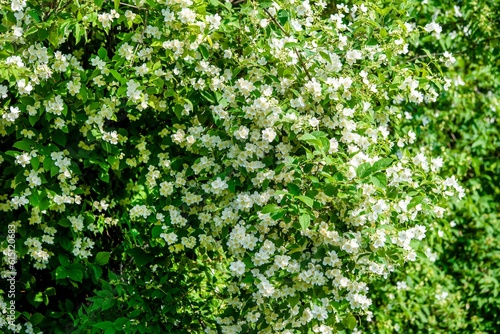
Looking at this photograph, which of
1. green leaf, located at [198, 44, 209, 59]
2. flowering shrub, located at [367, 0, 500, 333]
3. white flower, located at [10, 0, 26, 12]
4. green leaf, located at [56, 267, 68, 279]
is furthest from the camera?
flowering shrub, located at [367, 0, 500, 333]

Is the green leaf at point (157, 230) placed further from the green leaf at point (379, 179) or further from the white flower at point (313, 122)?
the green leaf at point (379, 179)

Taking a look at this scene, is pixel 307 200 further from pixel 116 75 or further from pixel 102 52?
pixel 102 52

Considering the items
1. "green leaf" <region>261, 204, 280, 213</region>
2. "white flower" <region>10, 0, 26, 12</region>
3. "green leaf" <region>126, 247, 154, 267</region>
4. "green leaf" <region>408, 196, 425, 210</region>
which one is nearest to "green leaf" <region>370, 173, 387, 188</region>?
"green leaf" <region>408, 196, 425, 210</region>

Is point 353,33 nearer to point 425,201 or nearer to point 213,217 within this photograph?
point 425,201

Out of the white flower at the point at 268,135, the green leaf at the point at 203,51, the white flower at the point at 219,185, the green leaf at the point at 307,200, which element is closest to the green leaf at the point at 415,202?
the green leaf at the point at 307,200

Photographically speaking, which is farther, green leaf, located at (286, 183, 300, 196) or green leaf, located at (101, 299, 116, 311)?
green leaf, located at (101, 299, 116, 311)

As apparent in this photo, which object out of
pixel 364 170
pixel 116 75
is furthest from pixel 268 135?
pixel 116 75

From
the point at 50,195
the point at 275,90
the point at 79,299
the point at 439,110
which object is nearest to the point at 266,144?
the point at 275,90

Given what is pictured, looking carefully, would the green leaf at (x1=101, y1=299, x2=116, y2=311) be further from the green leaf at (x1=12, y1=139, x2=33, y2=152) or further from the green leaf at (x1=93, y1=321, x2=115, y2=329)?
the green leaf at (x1=12, y1=139, x2=33, y2=152)

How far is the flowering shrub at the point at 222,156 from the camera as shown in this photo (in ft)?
7.44

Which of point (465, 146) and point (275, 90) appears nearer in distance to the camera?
point (275, 90)

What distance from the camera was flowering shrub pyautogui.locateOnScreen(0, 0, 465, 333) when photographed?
2268 mm

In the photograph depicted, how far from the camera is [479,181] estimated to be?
4.27 meters

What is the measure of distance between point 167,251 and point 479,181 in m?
2.26
